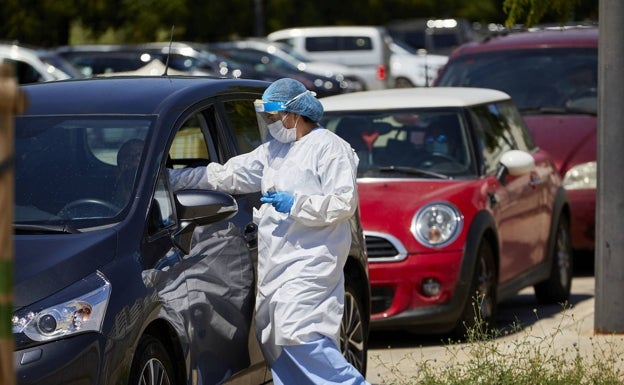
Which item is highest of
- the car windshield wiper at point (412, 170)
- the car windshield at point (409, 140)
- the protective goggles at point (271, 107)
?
the protective goggles at point (271, 107)

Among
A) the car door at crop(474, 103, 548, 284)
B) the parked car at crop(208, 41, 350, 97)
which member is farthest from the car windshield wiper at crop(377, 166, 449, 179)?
the parked car at crop(208, 41, 350, 97)

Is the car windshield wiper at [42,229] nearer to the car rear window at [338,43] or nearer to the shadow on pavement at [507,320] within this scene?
the shadow on pavement at [507,320]

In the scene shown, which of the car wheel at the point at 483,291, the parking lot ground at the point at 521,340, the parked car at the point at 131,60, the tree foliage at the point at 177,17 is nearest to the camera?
the parking lot ground at the point at 521,340

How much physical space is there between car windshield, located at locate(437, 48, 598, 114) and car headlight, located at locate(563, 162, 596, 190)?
895mm

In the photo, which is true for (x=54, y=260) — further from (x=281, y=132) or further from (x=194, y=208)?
(x=281, y=132)

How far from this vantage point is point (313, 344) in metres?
5.84

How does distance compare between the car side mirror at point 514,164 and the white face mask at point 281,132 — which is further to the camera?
the car side mirror at point 514,164

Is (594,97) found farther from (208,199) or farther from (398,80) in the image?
(398,80)

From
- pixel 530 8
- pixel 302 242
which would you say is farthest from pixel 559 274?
pixel 302 242

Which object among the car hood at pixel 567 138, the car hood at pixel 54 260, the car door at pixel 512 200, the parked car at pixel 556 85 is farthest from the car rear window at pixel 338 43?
the car hood at pixel 54 260

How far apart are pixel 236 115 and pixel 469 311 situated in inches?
105

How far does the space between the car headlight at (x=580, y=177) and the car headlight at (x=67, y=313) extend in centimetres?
715

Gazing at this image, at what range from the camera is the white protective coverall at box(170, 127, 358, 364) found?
19.1 ft

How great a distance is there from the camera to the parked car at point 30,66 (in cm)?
2277
